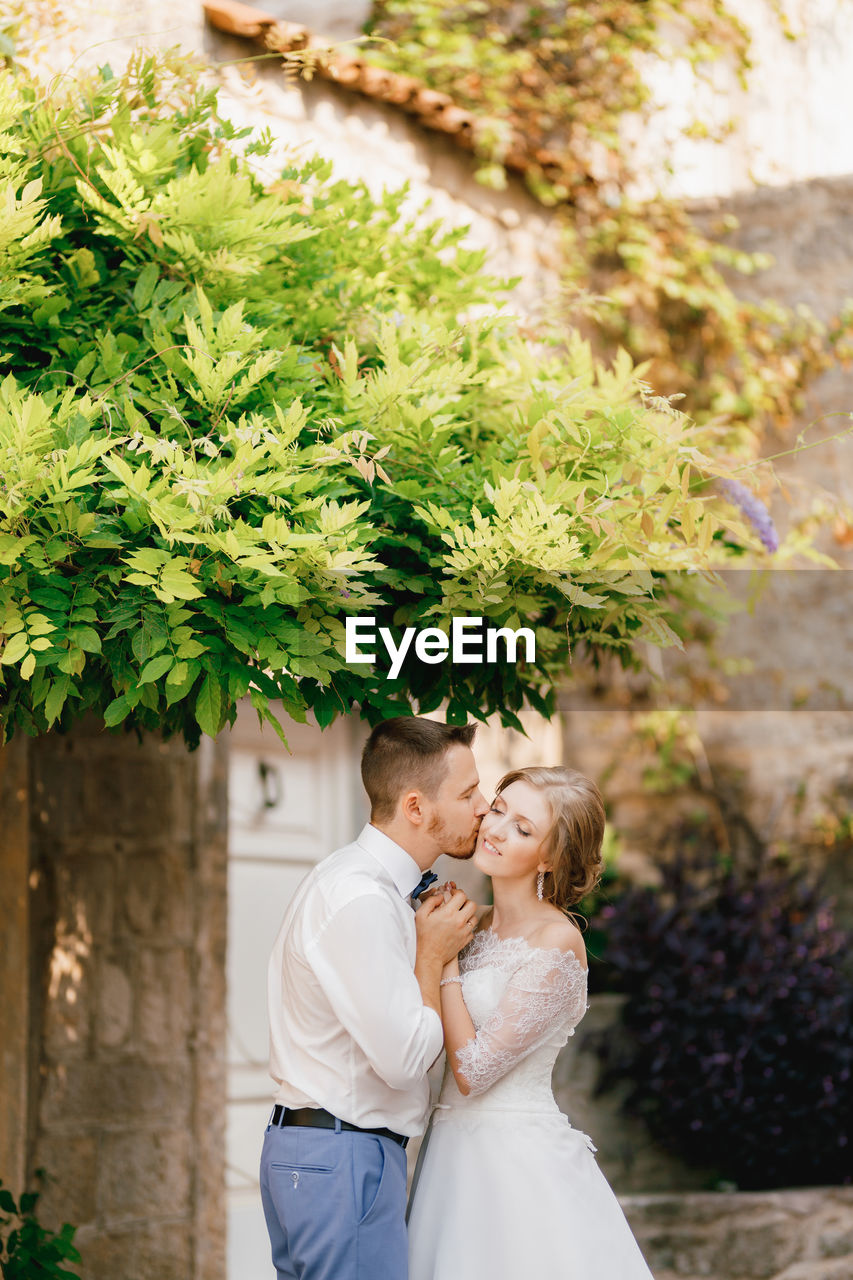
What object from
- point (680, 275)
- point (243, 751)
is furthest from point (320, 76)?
point (243, 751)

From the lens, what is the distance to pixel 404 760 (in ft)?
10.00

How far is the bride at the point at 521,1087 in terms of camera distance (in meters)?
3.00

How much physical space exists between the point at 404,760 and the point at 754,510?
1301mm

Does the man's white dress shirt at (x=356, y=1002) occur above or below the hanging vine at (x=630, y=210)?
below

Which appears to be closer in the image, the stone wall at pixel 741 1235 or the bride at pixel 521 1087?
the bride at pixel 521 1087

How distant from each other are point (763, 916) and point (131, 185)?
409 cm

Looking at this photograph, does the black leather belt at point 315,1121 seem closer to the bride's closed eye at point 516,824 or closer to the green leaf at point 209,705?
the bride's closed eye at point 516,824

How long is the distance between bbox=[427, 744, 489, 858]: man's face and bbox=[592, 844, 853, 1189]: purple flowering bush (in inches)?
102

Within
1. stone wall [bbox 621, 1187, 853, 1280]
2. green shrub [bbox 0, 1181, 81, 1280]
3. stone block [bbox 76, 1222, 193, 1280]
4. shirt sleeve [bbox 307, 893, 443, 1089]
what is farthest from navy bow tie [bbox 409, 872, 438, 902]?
stone wall [bbox 621, 1187, 853, 1280]

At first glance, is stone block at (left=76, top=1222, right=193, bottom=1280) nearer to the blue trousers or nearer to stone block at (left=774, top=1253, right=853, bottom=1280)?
the blue trousers

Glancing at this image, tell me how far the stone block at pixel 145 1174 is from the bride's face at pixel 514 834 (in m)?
2.12

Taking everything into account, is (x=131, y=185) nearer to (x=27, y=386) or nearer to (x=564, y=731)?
(x=27, y=386)

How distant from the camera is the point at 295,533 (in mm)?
2588

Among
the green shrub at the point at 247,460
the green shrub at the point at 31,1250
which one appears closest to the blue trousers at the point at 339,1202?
the green shrub at the point at 247,460
